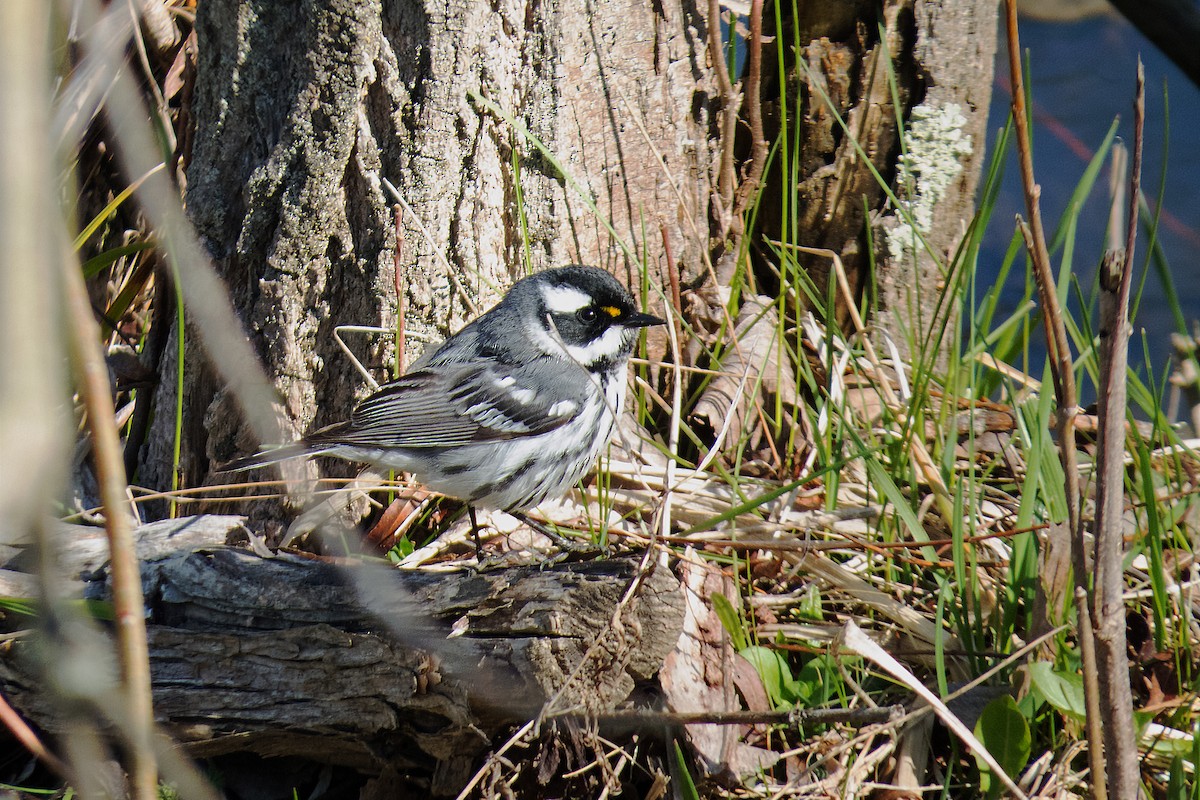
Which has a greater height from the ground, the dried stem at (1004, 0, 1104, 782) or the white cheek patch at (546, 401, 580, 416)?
the dried stem at (1004, 0, 1104, 782)

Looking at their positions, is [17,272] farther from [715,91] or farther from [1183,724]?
[715,91]

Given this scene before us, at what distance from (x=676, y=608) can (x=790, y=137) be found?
7.08 ft

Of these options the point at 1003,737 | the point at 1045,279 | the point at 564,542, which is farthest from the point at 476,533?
the point at 1045,279

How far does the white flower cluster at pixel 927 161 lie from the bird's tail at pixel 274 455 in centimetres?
216

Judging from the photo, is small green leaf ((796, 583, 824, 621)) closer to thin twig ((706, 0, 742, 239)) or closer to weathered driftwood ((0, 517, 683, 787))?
weathered driftwood ((0, 517, 683, 787))

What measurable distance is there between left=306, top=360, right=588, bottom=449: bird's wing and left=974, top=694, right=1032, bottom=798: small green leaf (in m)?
1.47

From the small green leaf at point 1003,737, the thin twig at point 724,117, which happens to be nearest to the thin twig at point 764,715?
the small green leaf at point 1003,737

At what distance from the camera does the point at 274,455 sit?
9.23 feet

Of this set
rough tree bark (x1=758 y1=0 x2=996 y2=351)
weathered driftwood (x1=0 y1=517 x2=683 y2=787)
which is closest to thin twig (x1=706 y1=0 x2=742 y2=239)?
rough tree bark (x1=758 y1=0 x2=996 y2=351)

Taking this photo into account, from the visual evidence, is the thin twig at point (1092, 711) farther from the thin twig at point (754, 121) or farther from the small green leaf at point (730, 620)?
the thin twig at point (754, 121)

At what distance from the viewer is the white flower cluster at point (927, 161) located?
142 inches

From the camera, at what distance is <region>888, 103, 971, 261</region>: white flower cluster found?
362 cm

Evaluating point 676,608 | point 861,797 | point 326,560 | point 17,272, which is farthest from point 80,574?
point 17,272

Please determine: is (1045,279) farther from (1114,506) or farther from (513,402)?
(513,402)
